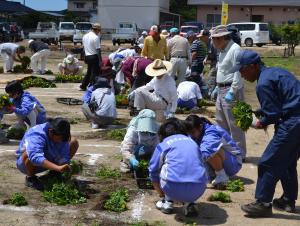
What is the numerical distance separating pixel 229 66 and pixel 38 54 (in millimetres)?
13493

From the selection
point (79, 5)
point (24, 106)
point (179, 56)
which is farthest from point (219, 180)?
point (79, 5)

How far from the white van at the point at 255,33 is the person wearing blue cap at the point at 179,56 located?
35.2 meters

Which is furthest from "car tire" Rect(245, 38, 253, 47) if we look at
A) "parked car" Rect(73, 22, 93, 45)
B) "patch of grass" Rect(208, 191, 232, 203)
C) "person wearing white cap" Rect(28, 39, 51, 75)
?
"patch of grass" Rect(208, 191, 232, 203)

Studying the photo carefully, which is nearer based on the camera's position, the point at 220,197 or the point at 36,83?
the point at 220,197

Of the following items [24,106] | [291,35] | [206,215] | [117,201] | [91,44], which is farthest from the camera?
[291,35]

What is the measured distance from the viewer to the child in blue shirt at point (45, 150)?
629cm

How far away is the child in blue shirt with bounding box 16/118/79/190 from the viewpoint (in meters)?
6.29

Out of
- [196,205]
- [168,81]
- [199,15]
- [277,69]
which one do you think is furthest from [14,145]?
[199,15]

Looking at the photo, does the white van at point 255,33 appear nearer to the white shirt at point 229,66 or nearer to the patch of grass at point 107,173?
the white shirt at point 229,66

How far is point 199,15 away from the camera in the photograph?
7169 cm

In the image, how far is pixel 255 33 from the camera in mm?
49031

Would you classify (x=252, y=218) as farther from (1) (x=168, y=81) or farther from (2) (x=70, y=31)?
(2) (x=70, y=31)

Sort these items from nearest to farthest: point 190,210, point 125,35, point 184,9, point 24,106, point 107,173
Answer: point 190,210
point 107,173
point 24,106
point 125,35
point 184,9

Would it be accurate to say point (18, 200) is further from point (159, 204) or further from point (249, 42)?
point (249, 42)
